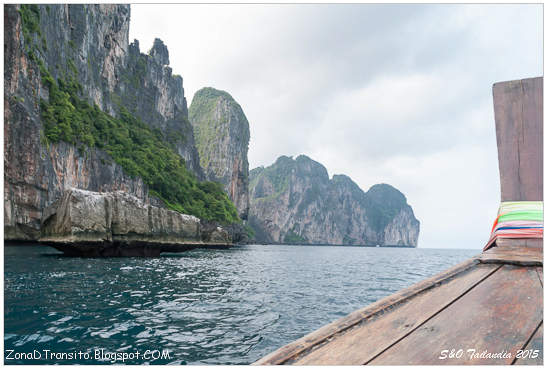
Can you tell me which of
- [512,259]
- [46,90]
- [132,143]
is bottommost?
[512,259]

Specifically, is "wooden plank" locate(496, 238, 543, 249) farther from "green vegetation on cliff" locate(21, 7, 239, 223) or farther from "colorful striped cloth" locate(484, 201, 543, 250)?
"green vegetation on cliff" locate(21, 7, 239, 223)

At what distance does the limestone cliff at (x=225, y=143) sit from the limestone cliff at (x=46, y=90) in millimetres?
→ 36045

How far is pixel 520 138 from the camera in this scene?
2174 mm

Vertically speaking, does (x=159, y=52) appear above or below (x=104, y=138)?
above

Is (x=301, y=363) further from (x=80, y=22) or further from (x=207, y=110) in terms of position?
(x=207, y=110)

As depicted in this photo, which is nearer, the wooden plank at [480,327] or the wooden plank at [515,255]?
the wooden plank at [480,327]

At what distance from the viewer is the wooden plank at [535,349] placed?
0.99 m

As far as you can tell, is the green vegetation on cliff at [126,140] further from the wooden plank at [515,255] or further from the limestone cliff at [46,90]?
the wooden plank at [515,255]

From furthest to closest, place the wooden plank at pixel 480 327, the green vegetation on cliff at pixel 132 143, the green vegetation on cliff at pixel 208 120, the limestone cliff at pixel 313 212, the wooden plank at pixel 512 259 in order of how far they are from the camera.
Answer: the limestone cliff at pixel 313 212 < the green vegetation on cliff at pixel 208 120 < the green vegetation on cliff at pixel 132 143 < the wooden plank at pixel 512 259 < the wooden plank at pixel 480 327

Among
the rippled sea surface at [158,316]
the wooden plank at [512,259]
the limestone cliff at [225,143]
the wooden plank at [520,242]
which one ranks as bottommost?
the rippled sea surface at [158,316]

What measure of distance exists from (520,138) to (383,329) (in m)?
1.86

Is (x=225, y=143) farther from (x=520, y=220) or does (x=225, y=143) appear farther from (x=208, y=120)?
(x=520, y=220)

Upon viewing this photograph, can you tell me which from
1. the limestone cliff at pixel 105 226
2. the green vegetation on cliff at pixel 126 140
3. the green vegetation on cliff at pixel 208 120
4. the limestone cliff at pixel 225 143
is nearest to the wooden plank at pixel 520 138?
the limestone cliff at pixel 105 226

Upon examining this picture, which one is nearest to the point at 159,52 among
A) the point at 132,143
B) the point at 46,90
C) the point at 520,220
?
the point at 132,143
